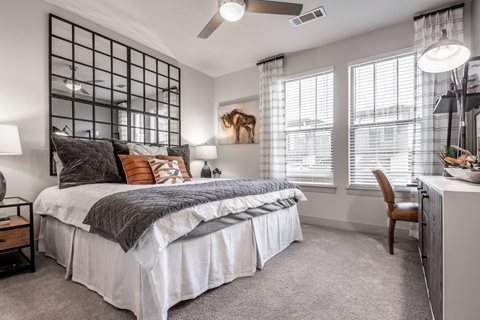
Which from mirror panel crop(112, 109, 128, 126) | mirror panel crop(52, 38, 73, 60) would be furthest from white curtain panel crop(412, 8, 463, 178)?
mirror panel crop(52, 38, 73, 60)

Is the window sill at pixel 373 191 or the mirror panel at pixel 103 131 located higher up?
the mirror panel at pixel 103 131

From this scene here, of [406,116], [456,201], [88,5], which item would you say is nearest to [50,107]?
[88,5]

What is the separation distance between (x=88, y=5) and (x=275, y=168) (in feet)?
10.8

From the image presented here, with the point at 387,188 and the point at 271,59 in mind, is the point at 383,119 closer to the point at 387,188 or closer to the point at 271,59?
the point at 387,188

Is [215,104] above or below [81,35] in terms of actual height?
below

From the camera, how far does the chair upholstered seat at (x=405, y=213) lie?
8.13 ft

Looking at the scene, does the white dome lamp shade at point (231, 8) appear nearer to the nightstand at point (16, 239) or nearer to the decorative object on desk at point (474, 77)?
the decorative object on desk at point (474, 77)

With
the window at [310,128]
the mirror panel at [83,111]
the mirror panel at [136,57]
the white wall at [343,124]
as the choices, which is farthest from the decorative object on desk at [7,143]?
the white wall at [343,124]

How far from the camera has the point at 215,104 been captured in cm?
506

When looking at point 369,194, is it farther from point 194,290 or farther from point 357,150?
point 194,290

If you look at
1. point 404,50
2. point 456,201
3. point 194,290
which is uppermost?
point 404,50

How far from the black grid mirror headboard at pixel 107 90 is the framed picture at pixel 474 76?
3779 mm

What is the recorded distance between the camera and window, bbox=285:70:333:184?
3779 mm

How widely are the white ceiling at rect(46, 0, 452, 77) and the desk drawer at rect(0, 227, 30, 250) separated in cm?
249
